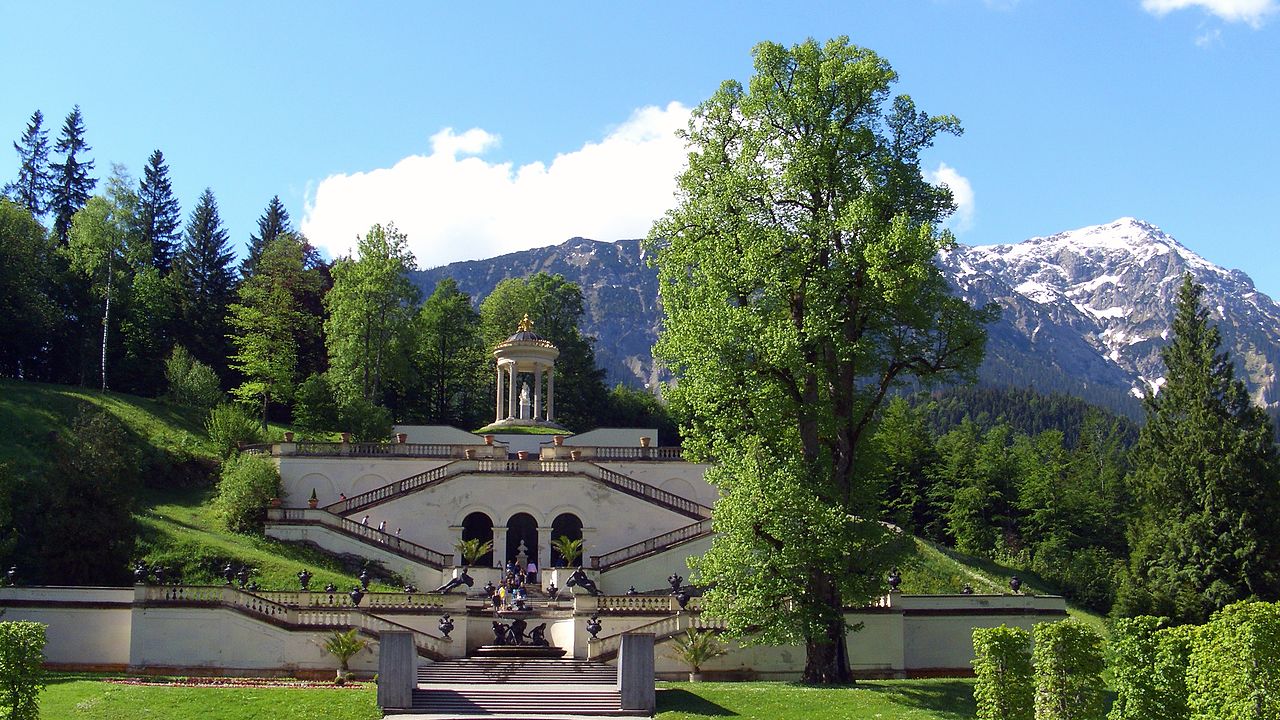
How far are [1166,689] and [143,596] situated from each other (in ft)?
81.4

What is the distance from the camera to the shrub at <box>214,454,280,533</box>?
44344 millimetres

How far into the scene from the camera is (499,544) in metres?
46.5

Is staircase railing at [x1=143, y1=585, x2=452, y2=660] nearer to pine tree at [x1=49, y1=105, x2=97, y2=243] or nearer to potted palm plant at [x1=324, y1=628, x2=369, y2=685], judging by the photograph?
potted palm plant at [x1=324, y1=628, x2=369, y2=685]

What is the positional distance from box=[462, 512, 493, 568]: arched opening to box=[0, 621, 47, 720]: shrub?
86.3ft

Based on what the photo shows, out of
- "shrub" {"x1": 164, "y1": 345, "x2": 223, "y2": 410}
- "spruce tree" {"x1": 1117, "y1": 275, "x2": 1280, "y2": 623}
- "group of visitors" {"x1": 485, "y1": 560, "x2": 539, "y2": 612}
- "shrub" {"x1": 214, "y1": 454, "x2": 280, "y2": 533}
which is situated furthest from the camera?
"shrub" {"x1": 164, "y1": 345, "x2": 223, "y2": 410}

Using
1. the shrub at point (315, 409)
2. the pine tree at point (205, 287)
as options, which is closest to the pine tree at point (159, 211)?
the pine tree at point (205, 287)

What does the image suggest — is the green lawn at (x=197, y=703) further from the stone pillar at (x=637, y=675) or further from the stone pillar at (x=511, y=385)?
the stone pillar at (x=511, y=385)

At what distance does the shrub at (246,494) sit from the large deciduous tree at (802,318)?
20943 millimetres

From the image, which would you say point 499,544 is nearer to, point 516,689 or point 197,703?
point 516,689

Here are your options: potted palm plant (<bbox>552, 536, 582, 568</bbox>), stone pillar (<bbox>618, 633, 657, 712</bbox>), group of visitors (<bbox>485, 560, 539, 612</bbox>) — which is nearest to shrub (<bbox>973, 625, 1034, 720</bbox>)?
stone pillar (<bbox>618, 633, 657, 712</bbox>)

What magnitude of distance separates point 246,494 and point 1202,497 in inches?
1438

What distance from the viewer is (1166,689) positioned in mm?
20719

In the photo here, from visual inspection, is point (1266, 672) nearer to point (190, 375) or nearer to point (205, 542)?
point (205, 542)

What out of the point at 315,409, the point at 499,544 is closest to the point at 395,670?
the point at 499,544
